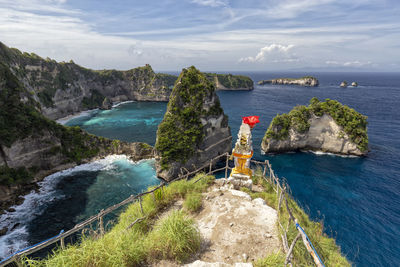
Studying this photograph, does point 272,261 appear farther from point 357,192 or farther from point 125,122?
point 125,122

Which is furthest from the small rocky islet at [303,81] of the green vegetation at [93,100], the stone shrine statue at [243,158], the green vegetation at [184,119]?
the stone shrine statue at [243,158]

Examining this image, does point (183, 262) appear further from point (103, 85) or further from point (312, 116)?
point (103, 85)

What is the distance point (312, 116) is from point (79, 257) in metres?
47.6

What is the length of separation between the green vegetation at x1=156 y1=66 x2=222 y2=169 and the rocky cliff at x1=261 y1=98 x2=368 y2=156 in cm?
1467

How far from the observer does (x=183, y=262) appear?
6863 mm

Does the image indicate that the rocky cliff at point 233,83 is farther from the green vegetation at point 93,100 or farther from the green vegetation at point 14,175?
the green vegetation at point 14,175

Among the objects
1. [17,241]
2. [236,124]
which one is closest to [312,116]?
[236,124]

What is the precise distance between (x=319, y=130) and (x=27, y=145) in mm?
57804

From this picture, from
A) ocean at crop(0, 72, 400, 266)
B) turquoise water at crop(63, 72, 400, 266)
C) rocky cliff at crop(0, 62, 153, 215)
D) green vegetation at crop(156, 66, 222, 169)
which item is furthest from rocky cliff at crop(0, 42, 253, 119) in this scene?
green vegetation at crop(156, 66, 222, 169)

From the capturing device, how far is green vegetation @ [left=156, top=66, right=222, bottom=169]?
34.2 meters

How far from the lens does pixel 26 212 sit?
26188 millimetres

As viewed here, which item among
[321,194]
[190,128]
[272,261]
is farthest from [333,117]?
[272,261]

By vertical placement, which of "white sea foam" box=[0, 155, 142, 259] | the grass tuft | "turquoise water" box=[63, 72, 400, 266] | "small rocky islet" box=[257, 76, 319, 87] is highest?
"small rocky islet" box=[257, 76, 319, 87]

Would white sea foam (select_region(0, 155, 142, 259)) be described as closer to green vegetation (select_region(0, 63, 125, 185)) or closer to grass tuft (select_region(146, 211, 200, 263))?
green vegetation (select_region(0, 63, 125, 185))
